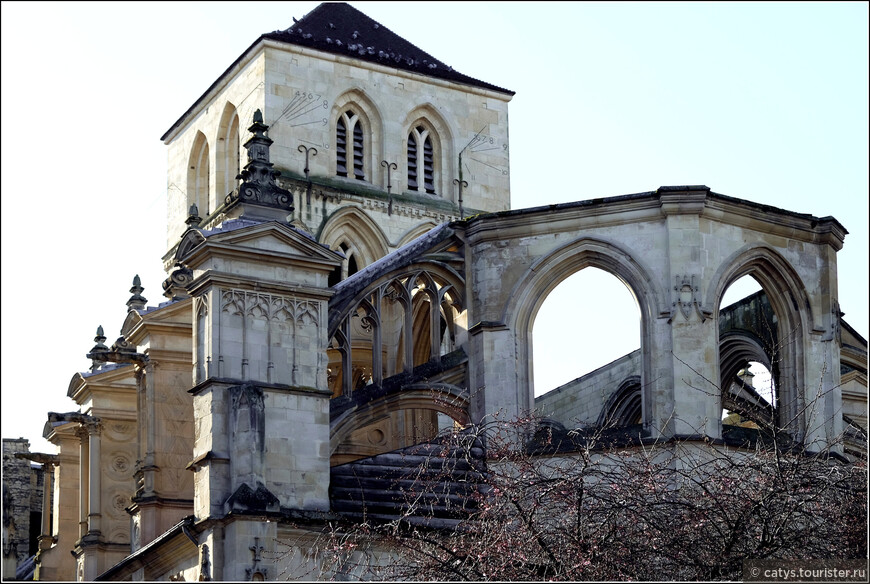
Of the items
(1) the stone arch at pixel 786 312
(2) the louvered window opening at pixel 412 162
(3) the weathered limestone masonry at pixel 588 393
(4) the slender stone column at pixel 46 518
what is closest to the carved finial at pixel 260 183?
(1) the stone arch at pixel 786 312

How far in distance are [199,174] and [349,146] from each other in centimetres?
440

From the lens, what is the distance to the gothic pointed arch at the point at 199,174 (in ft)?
139

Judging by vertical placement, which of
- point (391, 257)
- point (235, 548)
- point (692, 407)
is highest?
point (391, 257)

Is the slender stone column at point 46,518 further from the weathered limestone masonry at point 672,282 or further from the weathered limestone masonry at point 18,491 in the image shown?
the weathered limestone masonry at point 672,282

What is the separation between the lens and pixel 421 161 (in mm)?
41000

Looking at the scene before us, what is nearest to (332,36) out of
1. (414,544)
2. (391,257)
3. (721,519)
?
(391,257)

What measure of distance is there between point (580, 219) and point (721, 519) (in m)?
8.92

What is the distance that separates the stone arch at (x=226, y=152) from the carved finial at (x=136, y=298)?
6.89 m

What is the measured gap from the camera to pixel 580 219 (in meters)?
26.5

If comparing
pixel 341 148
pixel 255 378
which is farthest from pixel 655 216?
pixel 341 148

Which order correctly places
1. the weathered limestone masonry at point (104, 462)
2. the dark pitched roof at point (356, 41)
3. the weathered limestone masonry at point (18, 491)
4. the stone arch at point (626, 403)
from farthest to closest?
the weathered limestone masonry at point (18, 491) → the dark pitched roof at point (356, 41) → the weathered limestone masonry at point (104, 462) → the stone arch at point (626, 403)

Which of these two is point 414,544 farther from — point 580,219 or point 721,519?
point 580,219

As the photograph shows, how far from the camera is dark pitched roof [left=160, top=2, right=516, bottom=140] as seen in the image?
40.3m

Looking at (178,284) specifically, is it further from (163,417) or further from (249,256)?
(249,256)
